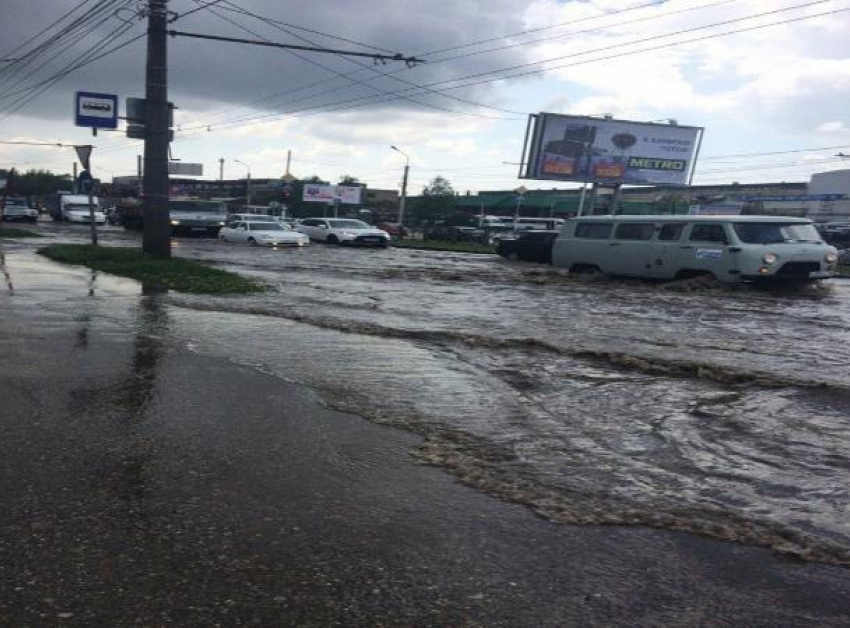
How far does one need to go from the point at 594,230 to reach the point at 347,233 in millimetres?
19210

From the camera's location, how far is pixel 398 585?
2.84 metres

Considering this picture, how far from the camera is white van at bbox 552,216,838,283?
1503 centimetres

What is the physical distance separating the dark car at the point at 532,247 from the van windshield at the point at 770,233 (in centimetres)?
1167

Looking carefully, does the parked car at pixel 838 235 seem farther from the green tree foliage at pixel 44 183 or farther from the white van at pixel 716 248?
the green tree foliage at pixel 44 183

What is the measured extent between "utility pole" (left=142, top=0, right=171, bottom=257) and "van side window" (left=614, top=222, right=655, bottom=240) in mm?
10852

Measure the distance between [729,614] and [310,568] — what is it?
1.63 metres

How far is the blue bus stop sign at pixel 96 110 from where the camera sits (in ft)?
54.7

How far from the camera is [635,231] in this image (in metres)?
17.4

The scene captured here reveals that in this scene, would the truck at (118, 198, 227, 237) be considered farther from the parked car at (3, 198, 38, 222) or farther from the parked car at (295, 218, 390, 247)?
the parked car at (3, 198, 38, 222)

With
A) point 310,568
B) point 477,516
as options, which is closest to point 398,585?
point 310,568

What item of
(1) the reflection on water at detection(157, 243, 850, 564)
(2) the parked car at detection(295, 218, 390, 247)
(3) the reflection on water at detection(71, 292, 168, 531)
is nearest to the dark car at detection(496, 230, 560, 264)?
(2) the parked car at detection(295, 218, 390, 247)

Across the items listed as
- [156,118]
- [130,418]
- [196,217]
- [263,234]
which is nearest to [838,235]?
[263,234]

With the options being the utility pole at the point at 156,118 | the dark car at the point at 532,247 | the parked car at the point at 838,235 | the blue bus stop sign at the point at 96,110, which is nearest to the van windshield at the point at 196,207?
the dark car at the point at 532,247

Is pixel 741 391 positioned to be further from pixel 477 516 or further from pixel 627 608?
pixel 627 608
